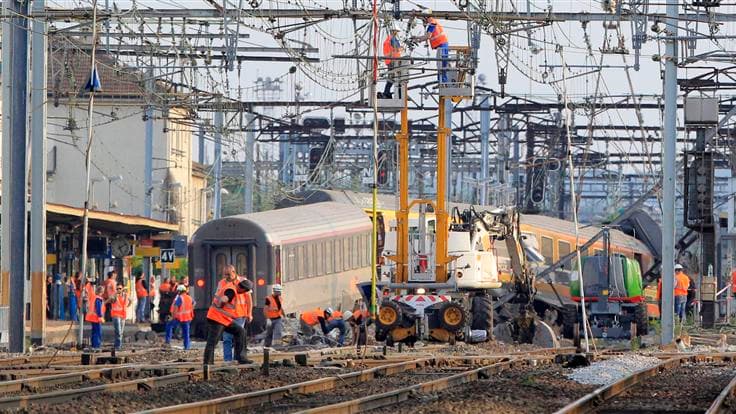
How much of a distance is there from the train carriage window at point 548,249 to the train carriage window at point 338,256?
8332mm

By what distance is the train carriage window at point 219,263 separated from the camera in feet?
129

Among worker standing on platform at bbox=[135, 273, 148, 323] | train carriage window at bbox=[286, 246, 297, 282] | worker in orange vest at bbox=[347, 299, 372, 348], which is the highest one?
train carriage window at bbox=[286, 246, 297, 282]

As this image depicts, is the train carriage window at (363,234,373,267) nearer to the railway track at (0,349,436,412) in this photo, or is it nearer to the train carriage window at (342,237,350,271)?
the train carriage window at (342,237,350,271)

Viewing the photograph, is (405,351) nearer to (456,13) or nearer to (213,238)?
(456,13)

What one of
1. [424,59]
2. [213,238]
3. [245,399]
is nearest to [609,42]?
[424,59]

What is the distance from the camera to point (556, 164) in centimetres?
→ 6388

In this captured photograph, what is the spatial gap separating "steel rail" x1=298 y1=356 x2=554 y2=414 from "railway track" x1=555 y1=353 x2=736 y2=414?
2.06m

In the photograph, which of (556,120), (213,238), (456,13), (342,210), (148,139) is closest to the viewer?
(456,13)

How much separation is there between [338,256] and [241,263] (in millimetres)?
5267

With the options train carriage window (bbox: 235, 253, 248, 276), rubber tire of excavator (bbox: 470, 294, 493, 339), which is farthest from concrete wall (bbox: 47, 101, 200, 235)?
rubber tire of excavator (bbox: 470, 294, 493, 339)

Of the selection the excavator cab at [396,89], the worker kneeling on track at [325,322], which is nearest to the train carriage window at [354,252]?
the worker kneeling on track at [325,322]

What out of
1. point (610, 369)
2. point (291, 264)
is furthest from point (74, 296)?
point (610, 369)

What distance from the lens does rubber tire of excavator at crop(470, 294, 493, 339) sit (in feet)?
110

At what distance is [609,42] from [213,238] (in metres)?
11.2
